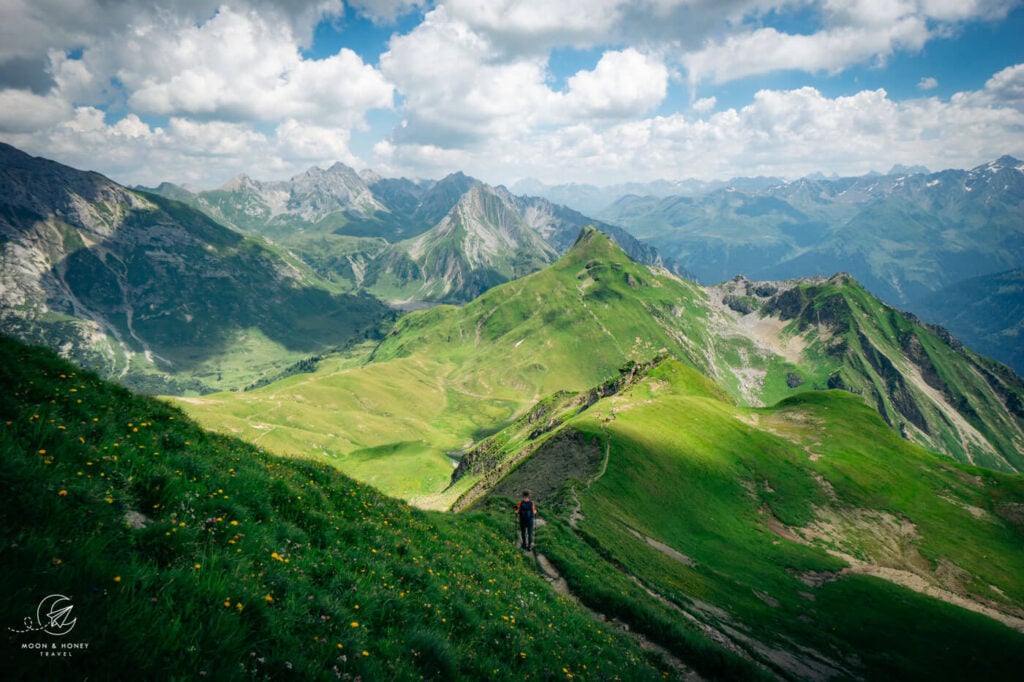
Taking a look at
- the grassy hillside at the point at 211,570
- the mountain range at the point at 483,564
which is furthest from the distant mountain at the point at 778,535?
the grassy hillside at the point at 211,570

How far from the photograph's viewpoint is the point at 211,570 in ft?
22.8

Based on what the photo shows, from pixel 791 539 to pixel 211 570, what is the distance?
278ft

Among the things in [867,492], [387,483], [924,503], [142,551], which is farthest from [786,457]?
[387,483]

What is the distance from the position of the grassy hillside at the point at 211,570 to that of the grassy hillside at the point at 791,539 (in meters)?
14.1

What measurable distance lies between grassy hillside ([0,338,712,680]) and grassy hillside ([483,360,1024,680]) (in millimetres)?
14072

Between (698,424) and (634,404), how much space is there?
13418 mm

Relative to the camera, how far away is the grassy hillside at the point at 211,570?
16.2 feet

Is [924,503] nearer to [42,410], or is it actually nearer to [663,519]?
[663,519]

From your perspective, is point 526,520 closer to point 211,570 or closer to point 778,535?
point 211,570

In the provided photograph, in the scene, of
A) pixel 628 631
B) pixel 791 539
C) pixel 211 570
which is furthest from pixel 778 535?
pixel 211 570

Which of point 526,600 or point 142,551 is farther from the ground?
point 142,551

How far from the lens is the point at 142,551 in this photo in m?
6.98

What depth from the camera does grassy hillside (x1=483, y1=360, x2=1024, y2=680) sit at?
1441 inches

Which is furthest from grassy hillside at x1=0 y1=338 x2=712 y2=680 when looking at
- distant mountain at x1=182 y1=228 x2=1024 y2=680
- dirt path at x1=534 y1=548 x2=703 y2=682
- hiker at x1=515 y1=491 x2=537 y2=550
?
distant mountain at x1=182 y1=228 x2=1024 y2=680
